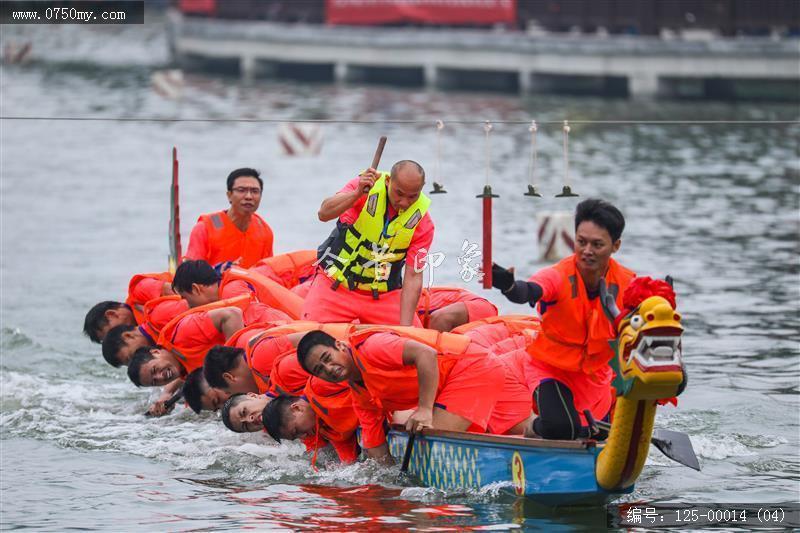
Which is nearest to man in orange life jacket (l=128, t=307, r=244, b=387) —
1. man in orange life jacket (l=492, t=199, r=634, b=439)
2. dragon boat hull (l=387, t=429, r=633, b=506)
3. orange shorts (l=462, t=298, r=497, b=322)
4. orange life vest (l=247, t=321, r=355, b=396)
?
orange life vest (l=247, t=321, r=355, b=396)

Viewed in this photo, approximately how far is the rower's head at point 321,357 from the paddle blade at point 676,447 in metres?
2.18

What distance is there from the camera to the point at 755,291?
18.6m

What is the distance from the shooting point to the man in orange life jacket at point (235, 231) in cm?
1346

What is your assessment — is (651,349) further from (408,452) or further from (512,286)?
(408,452)

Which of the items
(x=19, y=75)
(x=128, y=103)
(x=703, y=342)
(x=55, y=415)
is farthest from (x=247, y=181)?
(x=19, y=75)

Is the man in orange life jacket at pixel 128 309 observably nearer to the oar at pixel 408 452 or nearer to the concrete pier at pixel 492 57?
the oar at pixel 408 452

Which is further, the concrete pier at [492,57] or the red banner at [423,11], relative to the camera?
the red banner at [423,11]

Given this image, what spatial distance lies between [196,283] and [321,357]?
329 centimetres

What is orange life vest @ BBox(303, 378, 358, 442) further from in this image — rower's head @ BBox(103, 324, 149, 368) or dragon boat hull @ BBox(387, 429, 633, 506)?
rower's head @ BBox(103, 324, 149, 368)

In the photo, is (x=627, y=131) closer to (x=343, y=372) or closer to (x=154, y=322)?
(x=154, y=322)

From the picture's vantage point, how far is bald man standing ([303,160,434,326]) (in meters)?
10.9

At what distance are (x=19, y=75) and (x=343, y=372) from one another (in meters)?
43.7

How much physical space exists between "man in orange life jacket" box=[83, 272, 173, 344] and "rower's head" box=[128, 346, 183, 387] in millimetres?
1154

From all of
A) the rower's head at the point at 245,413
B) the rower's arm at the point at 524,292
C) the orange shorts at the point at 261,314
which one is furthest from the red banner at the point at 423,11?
the rower's arm at the point at 524,292
